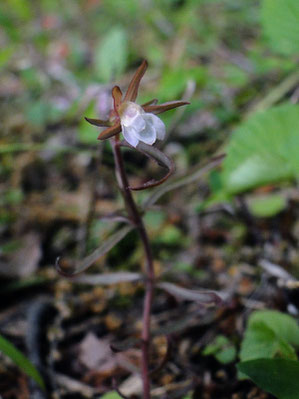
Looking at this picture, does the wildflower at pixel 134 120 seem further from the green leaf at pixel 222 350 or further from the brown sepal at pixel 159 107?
the green leaf at pixel 222 350

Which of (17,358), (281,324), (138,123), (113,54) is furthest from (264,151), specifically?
(113,54)

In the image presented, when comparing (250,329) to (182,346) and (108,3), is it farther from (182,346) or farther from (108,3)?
(108,3)

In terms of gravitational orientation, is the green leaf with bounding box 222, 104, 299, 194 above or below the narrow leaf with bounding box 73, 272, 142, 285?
above

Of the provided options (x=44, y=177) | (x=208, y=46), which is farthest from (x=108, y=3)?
(x=44, y=177)

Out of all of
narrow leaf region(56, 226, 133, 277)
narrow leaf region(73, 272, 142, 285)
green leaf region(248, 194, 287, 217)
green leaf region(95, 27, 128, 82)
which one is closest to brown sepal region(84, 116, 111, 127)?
narrow leaf region(56, 226, 133, 277)

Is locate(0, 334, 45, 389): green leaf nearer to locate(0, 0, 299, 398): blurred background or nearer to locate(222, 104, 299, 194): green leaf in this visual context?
locate(0, 0, 299, 398): blurred background

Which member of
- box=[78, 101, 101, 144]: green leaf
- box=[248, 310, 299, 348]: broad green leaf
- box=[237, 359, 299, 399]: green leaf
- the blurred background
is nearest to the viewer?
box=[237, 359, 299, 399]: green leaf

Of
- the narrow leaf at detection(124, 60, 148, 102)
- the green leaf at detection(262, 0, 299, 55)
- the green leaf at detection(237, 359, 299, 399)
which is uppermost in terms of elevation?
the narrow leaf at detection(124, 60, 148, 102)
